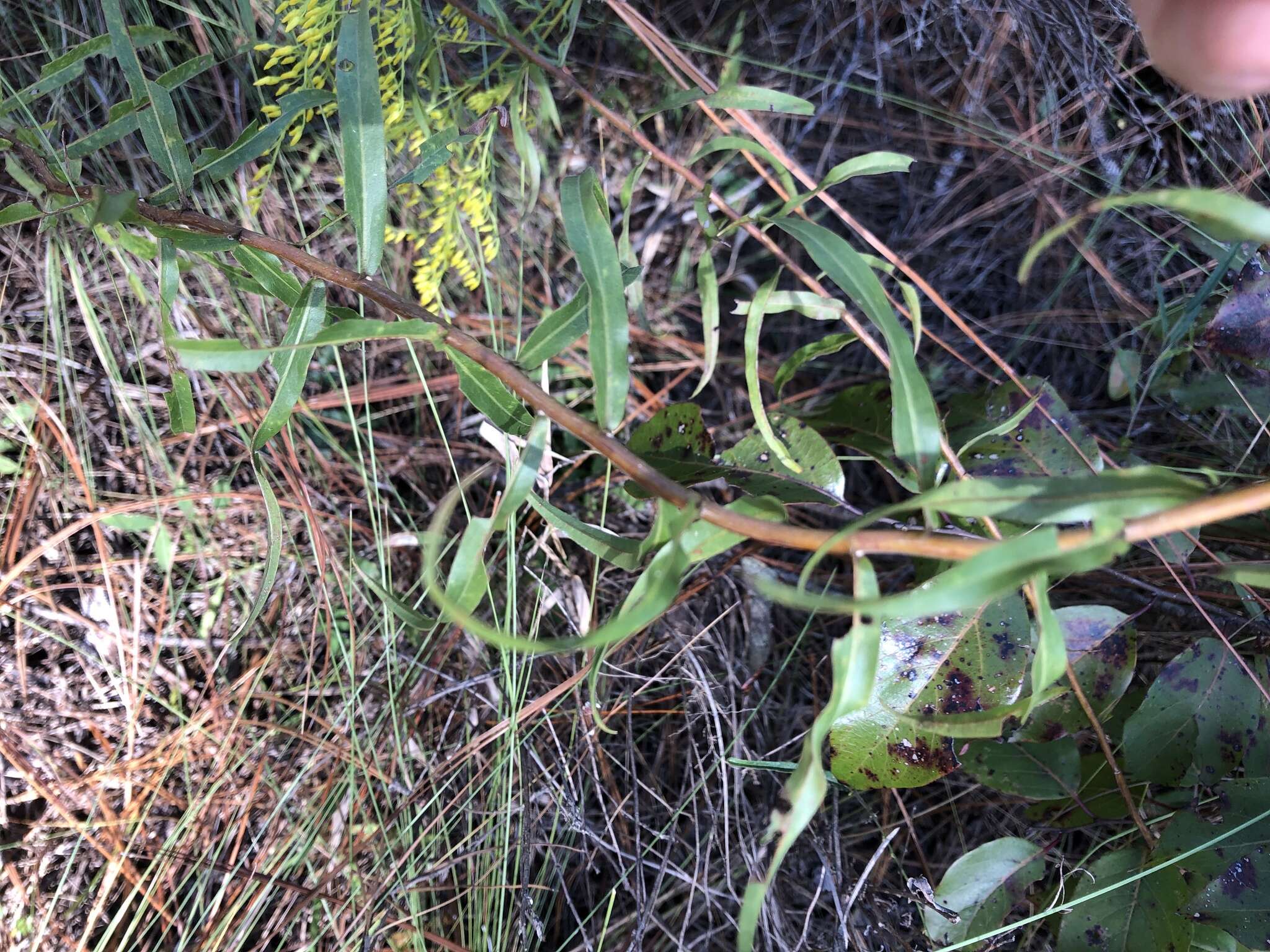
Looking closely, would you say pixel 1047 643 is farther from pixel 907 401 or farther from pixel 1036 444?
pixel 1036 444

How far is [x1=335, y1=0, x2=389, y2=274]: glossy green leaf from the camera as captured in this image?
873 mm

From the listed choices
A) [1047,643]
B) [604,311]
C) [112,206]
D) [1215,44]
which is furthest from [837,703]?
[1215,44]

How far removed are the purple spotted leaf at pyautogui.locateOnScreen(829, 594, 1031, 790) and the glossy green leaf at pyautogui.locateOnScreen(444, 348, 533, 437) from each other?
60cm

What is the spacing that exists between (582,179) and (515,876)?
43.8 inches

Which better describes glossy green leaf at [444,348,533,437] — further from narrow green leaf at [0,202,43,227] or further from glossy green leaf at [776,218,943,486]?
narrow green leaf at [0,202,43,227]

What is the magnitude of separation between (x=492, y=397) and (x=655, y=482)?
0.24 metres

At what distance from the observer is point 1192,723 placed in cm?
114

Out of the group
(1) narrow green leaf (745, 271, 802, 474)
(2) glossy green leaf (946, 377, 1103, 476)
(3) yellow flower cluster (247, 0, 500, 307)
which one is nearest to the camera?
(1) narrow green leaf (745, 271, 802, 474)

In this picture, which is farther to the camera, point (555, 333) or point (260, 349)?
point (555, 333)

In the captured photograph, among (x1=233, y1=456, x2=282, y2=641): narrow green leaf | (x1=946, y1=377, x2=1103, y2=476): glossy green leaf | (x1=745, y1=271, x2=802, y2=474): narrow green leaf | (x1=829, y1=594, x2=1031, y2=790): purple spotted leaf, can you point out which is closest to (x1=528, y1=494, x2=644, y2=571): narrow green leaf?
(x1=745, y1=271, x2=802, y2=474): narrow green leaf

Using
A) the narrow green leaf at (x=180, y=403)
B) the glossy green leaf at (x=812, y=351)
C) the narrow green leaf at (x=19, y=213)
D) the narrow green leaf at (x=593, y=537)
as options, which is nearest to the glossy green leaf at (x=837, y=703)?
the narrow green leaf at (x=593, y=537)

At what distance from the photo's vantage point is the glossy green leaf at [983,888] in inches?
45.2

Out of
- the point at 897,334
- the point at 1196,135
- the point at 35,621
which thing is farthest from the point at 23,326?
the point at 1196,135

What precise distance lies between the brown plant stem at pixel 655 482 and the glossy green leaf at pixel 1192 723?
1.39 ft
